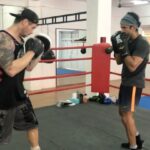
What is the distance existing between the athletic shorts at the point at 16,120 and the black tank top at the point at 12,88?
0.06 metres

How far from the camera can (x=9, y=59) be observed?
1.61 meters

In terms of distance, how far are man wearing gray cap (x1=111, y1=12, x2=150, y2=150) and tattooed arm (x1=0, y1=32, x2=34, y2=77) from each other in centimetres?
92

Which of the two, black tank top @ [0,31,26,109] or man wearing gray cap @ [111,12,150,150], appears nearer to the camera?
black tank top @ [0,31,26,109]

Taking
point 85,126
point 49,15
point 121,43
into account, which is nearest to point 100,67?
point 85,126

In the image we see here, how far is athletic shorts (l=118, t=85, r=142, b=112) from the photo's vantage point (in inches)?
92.3

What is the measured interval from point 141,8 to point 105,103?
578 centimetres

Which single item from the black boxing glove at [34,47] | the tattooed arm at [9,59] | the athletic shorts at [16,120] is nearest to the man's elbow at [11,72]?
the tattooed arm at [9,59]

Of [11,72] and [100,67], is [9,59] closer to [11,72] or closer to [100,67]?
[11,72]

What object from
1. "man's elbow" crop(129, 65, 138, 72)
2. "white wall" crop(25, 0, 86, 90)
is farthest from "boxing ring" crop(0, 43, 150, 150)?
"white wall" crop(25, 0, 86, 90)

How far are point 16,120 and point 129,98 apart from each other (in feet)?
3.40

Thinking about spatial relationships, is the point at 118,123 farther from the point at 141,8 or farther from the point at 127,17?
the point at 141,8

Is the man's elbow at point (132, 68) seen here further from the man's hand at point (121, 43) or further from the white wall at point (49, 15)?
the white wall at point (49, 15)

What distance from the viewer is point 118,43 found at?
224cm

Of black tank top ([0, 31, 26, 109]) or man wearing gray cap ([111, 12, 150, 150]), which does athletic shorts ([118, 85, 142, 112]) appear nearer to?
man wearing gray cap ([111, 12, 150, 150])
